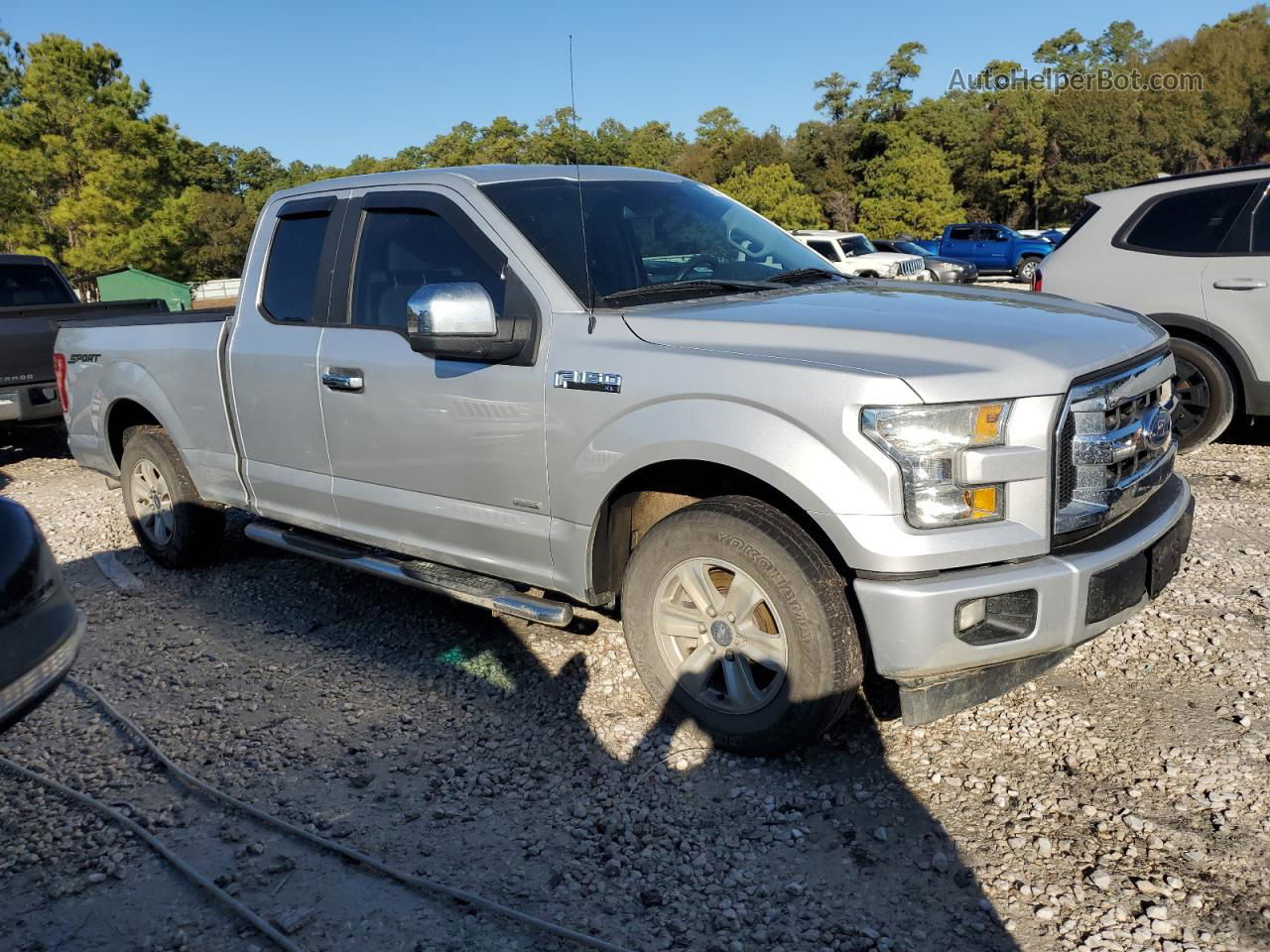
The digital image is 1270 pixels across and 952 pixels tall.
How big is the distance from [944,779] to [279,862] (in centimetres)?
207

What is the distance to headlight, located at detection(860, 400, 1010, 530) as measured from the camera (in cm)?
291

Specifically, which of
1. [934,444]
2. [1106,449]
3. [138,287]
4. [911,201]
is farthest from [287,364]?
[911,201]

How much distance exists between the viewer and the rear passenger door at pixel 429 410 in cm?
378

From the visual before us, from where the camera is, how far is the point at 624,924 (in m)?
2.70

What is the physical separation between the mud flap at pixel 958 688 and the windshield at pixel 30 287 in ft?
34.0

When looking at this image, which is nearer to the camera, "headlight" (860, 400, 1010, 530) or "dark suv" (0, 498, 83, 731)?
"dark suv" (0, 498, 83, 731)

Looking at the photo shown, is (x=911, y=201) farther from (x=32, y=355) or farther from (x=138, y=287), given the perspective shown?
(x=32, y=355)

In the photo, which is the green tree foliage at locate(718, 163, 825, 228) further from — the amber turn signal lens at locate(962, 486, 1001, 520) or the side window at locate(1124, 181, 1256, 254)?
the amber turn signal lens at locate(962, 486, 1001, 520)

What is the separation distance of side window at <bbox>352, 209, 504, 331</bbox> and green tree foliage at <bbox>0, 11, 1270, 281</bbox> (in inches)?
890

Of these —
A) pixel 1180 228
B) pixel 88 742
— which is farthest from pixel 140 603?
pixel 1180 228

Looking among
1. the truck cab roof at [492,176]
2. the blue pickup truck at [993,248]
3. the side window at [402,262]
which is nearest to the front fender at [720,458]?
the side window at [402,262]

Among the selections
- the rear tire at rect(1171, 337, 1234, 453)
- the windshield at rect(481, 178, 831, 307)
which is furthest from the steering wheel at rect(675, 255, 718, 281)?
the rear tire at rect(1171, 337, 1234, 453)

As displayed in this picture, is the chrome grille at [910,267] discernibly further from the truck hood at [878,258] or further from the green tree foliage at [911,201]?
the green tree foliage at [911,201]

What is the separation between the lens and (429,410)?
3998 mm
